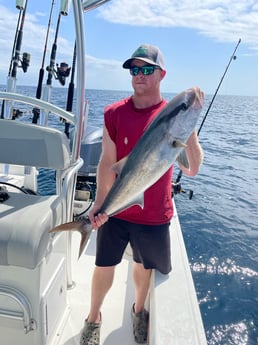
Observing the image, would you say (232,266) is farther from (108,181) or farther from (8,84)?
(8,84)

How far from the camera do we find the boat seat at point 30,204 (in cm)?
158

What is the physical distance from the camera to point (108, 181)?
7.23 feet

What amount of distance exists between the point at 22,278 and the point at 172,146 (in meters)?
1.04

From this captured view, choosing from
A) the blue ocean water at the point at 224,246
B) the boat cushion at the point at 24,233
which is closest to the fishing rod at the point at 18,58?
the boat cushion at the point at 24,233

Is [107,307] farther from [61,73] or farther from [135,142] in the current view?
[61,73]

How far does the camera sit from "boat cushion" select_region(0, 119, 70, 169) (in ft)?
6.47

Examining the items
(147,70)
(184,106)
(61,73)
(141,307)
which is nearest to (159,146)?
(184,106)

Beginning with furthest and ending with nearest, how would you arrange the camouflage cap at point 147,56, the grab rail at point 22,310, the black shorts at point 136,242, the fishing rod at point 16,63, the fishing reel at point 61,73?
the fishing reel at point 61,73, the fishing rod at point 16,63, the black shorts at point 136,242, the camouflage cap at point 147,56, the grab rail at point 22,310

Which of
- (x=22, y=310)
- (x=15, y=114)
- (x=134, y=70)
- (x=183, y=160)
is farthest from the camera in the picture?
(x=15, y=114)

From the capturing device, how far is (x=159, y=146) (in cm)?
166

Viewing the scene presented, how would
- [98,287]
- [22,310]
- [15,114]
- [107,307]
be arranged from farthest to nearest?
1. [15,114]
2. [107,307]
3. [98,287]
4. [22,310]

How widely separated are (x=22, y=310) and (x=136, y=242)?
795 mm

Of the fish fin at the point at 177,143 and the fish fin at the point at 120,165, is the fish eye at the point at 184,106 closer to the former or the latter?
the fish fin at the point at 177,143

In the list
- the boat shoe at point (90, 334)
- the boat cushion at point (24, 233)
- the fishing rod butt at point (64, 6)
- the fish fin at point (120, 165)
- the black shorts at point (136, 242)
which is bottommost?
the boat shoe at point (90, 334)
